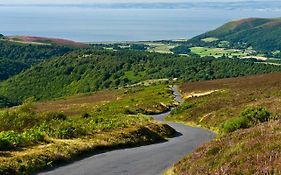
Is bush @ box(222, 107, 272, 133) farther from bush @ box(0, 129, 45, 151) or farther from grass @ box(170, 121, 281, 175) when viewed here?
bush @ box(0, 129, 45, 151)

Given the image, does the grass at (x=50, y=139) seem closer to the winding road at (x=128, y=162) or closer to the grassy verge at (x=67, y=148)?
the grassy verge at (x=67, y=148)

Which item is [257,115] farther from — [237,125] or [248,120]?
[237,125]

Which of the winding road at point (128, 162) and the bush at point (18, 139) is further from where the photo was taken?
the bush at point (18, 139)

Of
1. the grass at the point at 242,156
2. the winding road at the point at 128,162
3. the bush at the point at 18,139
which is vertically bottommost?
→ the winding road at the point at 128,162

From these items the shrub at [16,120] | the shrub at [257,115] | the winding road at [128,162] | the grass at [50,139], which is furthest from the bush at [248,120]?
the shrub at [16,120]

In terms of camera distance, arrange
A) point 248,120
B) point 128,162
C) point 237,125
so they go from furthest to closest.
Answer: point 248,120
point 237,125
point 128,162

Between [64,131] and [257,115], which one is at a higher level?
[64,131]

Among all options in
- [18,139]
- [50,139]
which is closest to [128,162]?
[50,139]

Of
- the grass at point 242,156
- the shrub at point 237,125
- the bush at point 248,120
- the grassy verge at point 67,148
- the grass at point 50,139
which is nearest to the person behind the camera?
the grass at point 242,156
